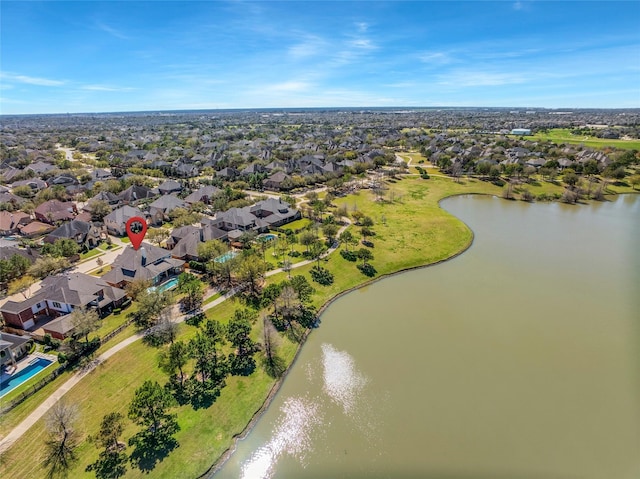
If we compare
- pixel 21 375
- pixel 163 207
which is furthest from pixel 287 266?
pixel 163 207

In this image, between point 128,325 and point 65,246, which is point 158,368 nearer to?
point 128,325

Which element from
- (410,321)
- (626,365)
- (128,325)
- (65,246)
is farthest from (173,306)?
(626,365)

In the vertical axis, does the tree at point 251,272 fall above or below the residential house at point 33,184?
below

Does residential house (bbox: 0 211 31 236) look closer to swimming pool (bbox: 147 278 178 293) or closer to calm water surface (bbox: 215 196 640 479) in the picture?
swimming pool (bbox: 147 278 178 293)

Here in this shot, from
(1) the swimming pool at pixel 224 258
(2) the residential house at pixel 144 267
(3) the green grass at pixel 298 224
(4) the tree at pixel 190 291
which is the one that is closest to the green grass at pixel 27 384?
(4) the tree at pixel 190 291

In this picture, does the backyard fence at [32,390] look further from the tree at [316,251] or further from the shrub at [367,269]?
the shrub at [367,269]

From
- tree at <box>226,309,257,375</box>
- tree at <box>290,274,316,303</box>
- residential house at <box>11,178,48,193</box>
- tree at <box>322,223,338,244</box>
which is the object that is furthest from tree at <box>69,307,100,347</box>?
residential house at <box>11,178,48,193</box>

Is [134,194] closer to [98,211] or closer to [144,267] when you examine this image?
[98,211]
